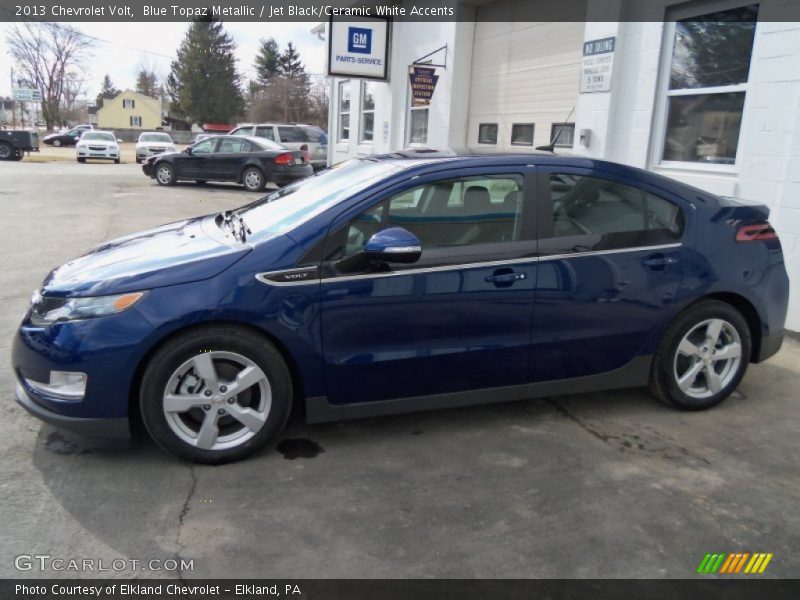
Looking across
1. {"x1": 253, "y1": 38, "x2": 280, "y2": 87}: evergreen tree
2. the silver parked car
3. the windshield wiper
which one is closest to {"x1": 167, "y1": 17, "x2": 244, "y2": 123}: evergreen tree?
{"x1": 253, "y1": 38, "x2": 280, "y2": 87}: evergreen tree

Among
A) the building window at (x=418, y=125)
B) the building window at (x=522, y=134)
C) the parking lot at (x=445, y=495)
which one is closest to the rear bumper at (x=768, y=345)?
the parking lot at (x=445, y=495)

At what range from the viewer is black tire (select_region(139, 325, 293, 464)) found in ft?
10.3

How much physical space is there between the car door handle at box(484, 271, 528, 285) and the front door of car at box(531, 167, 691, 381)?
15cm

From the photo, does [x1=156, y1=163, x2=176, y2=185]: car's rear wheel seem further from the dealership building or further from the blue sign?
the dealership building

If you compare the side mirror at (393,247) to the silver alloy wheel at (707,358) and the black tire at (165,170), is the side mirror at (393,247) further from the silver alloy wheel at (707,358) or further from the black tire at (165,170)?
the black tire at (165,170)

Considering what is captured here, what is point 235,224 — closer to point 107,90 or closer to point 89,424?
point 89,424

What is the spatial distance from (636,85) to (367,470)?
19.2 ft

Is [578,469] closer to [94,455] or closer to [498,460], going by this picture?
[498,460]

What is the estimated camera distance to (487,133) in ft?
35.7

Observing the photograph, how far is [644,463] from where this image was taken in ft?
11.5

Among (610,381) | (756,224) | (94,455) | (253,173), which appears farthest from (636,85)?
(253,173)

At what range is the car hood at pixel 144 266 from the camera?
10.4ft

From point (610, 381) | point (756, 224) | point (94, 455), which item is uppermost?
point (756, 224)

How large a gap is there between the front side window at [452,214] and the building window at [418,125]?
870cm
